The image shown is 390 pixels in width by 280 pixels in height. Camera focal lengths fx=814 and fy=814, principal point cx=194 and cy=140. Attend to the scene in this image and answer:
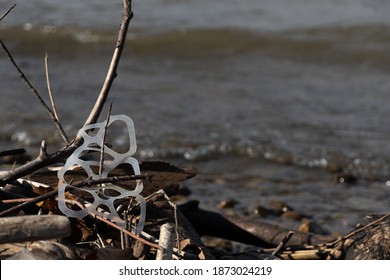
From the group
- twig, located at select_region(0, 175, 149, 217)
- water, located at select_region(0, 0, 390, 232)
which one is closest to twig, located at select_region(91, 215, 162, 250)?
twig, located at select_region(0, 175, 149, 217)

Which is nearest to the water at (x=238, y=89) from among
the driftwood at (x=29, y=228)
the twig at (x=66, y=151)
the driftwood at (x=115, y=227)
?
the driftwood at (x=115, y=227)

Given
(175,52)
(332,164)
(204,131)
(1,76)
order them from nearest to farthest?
(332,164), (204,131), (1,76), (175,52)

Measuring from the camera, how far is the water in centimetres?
610

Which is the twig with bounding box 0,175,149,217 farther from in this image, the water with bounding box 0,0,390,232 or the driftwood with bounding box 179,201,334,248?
the water with bounding box 0,0,390,232

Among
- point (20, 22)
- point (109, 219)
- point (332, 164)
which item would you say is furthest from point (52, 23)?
point (109, 219)

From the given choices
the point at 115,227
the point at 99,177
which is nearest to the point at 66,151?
the point at 99,177

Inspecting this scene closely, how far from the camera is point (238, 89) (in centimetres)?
891

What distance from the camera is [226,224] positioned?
13.0 ft

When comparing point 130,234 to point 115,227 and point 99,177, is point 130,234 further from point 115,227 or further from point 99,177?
point 99,177

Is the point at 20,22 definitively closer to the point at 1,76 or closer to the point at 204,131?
the point at 1,76

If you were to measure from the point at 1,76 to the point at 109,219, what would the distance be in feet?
21.3

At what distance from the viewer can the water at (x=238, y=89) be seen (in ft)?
20.0

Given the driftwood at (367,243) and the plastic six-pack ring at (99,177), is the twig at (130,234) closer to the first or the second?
the plastic six-pack ring at (99,177)
